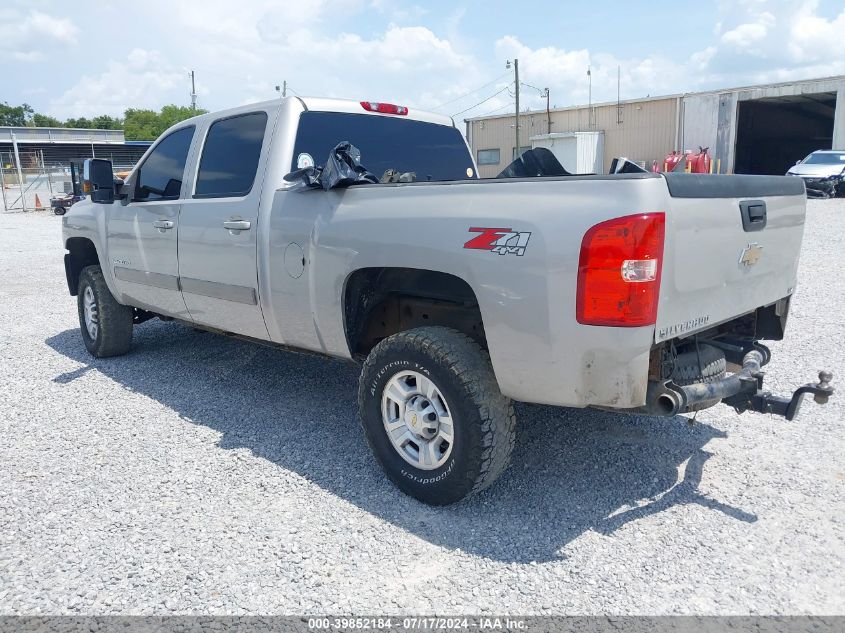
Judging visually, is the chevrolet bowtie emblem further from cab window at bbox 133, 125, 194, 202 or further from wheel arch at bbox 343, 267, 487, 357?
cab window at bbox 133, 125, 194, 202

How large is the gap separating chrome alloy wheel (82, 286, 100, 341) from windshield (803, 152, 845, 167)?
76.3 feet

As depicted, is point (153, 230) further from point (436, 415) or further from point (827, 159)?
point (827, 159)

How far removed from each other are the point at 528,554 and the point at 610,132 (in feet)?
105

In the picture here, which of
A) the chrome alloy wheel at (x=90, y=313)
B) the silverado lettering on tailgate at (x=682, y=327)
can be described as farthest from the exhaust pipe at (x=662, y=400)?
the chrome alloy wheel at (x=90, y=313)

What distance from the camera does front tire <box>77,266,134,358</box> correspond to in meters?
5.95

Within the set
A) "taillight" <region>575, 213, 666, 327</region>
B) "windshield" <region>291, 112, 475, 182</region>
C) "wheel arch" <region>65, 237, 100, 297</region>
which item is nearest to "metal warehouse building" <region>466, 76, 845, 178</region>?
"windshield" <region>291, 112, 475, 182</region>

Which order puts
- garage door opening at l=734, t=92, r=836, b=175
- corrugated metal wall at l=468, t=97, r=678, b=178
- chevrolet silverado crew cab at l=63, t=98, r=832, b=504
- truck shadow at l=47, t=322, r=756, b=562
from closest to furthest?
chevrolet silverado crew cab at l=63, t=98, r=832, b=504 < truck shadow at l=47, t=322, r=756, b=562 < corrugated metal wall at l=468, t=97, r=678, b=178 < garage door opening at l=734, t=92, r=836, b=175

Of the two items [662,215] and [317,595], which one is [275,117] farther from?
[317,595]

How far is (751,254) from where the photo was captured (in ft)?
10.6

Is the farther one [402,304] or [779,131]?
[779,131]

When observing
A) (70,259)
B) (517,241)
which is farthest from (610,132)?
(517,241)

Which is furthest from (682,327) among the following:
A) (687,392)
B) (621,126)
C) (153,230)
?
(621,126)

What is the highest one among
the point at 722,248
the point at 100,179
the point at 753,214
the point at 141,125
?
the point at 141,125

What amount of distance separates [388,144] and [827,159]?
22575 millimetres
